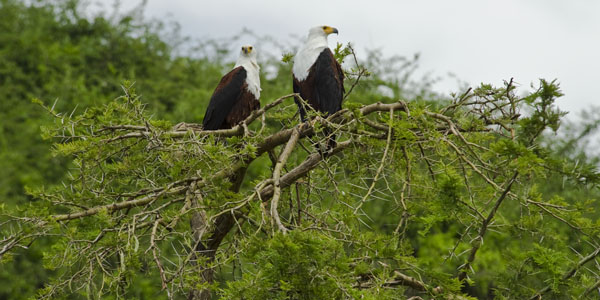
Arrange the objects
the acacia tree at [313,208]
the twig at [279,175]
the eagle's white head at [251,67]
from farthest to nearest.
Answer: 1. the eagle's white head at [251,67]
2. the twig at [279,175]
3. the acacia tree at [313,208]

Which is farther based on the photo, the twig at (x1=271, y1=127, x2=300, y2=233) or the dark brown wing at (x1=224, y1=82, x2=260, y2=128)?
the dark brown wing at (x1=224, y1=82, x2=260, y2=128)

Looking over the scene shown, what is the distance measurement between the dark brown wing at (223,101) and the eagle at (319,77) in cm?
51

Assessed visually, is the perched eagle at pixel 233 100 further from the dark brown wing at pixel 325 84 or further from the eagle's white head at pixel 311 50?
the dark brown wing at pixel 325 84

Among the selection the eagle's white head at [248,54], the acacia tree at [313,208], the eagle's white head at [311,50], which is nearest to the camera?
the acacia tree at [313,208]

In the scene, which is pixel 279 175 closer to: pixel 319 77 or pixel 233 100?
pixel 319 77

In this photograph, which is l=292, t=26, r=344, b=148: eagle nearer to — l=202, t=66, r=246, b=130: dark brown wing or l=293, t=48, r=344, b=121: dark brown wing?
l=293, t=48, r=344, b=121: dark brown wing

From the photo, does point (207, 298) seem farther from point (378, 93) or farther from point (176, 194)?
point (378, 93)

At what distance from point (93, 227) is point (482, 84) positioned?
195 cm

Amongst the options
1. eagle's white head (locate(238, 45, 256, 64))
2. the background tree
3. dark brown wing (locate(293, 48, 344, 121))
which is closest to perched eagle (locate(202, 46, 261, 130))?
eagle's white head (locate(238, 45, 256, 64))

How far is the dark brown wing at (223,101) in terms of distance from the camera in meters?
5.07

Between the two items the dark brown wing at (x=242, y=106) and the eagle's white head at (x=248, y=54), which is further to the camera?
the eagle's white head at (x=248, y=54)

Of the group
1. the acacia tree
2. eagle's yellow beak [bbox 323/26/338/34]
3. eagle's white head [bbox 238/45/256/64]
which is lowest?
the acacia tree

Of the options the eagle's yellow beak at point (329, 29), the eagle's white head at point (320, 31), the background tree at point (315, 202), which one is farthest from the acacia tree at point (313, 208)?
the eagle's yellow beak at point (329, 29)

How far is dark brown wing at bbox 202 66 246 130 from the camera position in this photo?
16.6 feet
